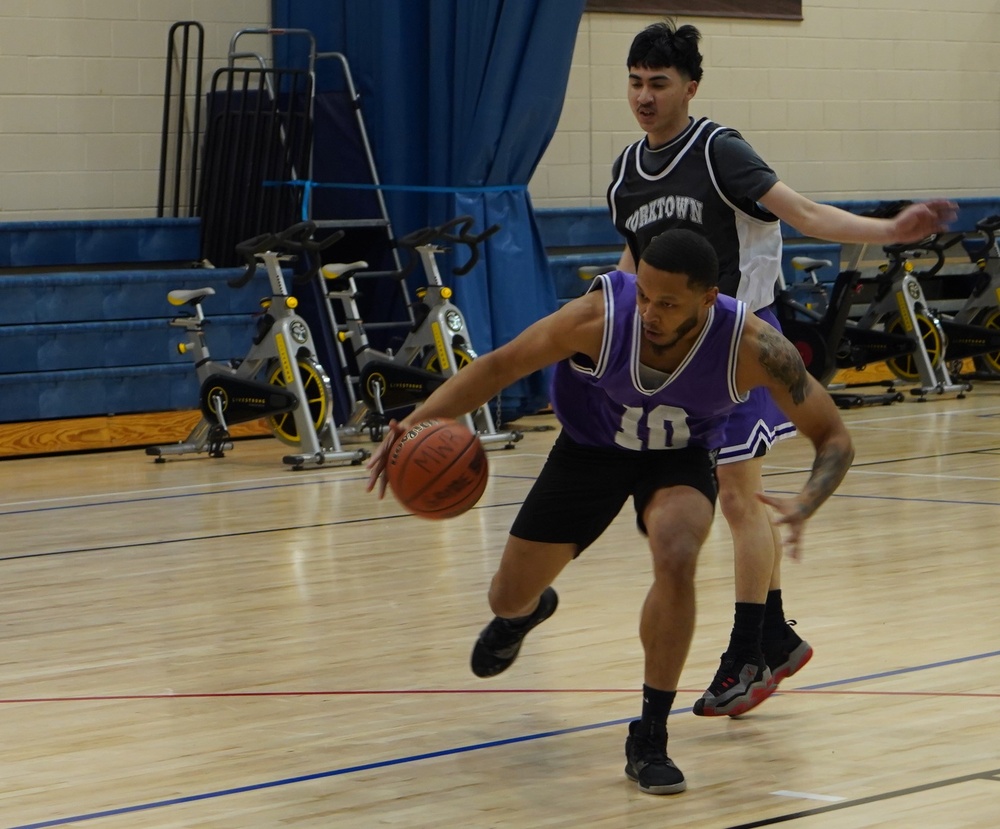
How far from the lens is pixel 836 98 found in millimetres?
12758

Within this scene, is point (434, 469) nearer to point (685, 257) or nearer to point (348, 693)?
point (685, 257)

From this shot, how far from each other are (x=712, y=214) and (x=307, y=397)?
500cm

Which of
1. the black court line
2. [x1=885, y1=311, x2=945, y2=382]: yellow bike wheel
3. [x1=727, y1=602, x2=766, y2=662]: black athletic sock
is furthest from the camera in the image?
[x1=885, y1=311, x2=945, y2=382]: yellow bike wheel

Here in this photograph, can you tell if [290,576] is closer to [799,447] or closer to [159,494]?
[159,494]

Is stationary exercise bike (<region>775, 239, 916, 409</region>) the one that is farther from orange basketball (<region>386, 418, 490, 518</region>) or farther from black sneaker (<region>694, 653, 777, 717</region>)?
orange basketball (<region>386, 418, 490, 518</region>)

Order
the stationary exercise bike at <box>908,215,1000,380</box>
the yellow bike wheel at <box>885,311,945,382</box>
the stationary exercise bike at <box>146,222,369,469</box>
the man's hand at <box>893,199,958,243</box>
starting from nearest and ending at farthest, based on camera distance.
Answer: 1. the man's hand at <box>893,199,958,243</box>
2. the stationary exercise bike at <box>146,222,369,469</box>
3. the yellow bike wheel at <box>885,311,945,382</box>
4. the stationary exercise bike at <box>908,215,1000,380</box>

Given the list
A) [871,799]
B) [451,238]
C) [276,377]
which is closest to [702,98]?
[451,238]

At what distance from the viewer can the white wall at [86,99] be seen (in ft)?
31.6

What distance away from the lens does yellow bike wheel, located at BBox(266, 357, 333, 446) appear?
28.0 ft

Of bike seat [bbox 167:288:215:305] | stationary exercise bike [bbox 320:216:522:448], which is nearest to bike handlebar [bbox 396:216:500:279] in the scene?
stationary exercise bike [bbox 320:216:522:448]

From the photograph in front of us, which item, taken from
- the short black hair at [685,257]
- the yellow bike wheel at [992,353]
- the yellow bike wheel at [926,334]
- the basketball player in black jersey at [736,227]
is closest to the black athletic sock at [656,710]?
the basketball player in black jersey at [736,227]

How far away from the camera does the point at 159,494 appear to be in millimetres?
7652

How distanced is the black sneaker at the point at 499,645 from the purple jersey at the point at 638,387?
49 centimetres

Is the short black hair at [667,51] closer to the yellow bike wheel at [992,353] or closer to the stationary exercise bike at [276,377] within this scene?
the stationary exercise bike at [276,377]
